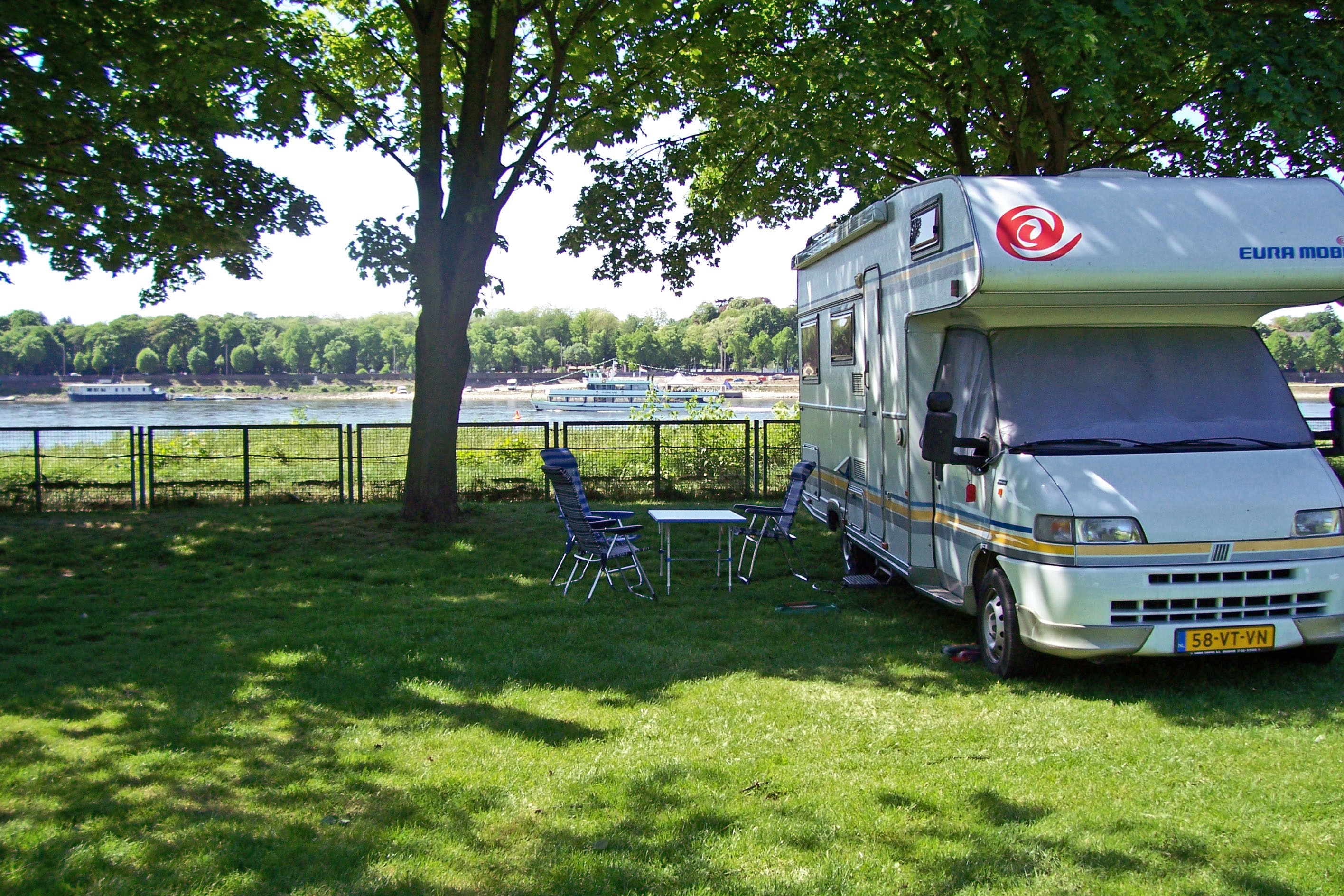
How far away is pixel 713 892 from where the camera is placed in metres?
3.68

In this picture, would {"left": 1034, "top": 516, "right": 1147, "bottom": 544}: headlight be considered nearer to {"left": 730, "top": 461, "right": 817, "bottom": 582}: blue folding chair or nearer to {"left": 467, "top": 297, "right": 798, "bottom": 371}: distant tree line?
{"left": 730, "top": 461, "right": 817, "bottom": 582}: blue folding chair

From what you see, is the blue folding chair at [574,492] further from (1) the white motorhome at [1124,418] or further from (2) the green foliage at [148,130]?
(2) the green foliage at [148,130]

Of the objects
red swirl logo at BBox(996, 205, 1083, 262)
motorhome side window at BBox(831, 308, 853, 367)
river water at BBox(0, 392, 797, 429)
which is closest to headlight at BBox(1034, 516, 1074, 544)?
red swirl logo at BBox(996, 205, 1083, 262)

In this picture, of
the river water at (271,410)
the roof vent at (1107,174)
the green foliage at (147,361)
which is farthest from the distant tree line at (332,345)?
the roof vent at (1107,174)

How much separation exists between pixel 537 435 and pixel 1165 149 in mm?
10822

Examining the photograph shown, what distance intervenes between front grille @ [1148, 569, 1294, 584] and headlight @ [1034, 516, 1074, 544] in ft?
1.67

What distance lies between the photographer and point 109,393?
2153 inches

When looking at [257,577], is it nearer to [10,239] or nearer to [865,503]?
[865,503]

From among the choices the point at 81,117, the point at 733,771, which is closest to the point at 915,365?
the point at 733,771

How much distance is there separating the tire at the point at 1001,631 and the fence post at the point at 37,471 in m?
14.4

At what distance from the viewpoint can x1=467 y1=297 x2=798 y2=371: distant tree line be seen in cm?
8062

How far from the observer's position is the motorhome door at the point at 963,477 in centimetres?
668

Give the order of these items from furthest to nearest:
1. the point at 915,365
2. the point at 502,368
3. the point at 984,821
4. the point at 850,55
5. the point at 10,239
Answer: the point at 502,368 < the point at 10,239 < the point at 850,55 < the point at 915,365 < the point at 984,821

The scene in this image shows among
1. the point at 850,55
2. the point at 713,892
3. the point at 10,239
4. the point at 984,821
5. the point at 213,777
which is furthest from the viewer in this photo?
the point at 10,239
